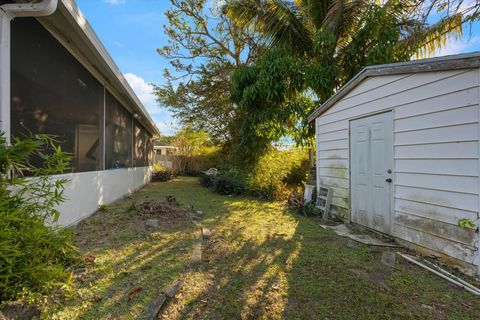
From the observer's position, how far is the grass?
2.19 meters

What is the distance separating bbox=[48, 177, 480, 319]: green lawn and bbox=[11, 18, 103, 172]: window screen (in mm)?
1547

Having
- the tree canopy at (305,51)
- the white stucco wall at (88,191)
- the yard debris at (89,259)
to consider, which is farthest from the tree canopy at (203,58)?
the yard debris at (89,259)

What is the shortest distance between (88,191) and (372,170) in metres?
5.27

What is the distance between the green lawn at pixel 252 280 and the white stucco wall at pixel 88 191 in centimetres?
32

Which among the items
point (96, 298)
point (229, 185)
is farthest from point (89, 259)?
point (229, 185)

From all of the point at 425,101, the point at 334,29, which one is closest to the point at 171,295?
the point at 425,101

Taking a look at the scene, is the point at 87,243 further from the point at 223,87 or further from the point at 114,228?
the point at 223,87

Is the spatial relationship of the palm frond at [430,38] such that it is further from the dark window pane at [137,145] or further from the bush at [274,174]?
the dark window pane at [137,145]

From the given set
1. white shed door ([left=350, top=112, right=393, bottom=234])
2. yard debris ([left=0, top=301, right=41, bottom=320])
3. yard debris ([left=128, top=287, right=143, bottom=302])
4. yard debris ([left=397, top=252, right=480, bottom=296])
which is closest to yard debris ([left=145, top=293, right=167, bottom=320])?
yard debris ([left=128, top=287, right=143, bottom=302])

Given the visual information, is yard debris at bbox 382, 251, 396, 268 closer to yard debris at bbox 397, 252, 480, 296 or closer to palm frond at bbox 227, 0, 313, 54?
yard debris at bbox 397, 252, 480, 296

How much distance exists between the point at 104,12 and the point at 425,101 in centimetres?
755

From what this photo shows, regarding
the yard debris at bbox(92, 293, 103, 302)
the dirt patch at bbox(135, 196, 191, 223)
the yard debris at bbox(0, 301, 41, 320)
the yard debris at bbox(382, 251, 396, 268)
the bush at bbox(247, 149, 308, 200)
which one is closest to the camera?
the yard debris at bbox(0, 301, 41, 320)

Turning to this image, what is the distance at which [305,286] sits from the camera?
2623 mm

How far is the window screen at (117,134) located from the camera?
6168 millimetres
